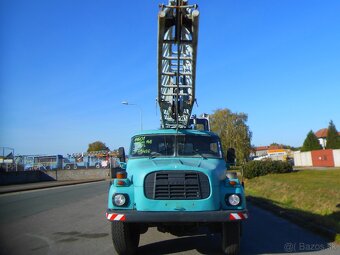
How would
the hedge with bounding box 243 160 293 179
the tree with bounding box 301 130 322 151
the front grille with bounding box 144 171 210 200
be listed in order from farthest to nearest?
the tree with bounding box 301 130 322 151 → the hedge with bounding box 243 160 293 179 → the front grille with bounding box 144 171 210 200

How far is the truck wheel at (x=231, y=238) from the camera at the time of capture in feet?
25.4

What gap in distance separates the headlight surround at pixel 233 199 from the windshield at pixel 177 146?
1.43 meters

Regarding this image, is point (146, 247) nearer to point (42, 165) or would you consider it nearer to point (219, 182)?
point (219, 182)

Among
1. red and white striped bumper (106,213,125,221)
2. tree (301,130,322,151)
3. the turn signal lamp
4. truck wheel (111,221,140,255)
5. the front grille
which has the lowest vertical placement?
truck wheel (111,221,140,255)

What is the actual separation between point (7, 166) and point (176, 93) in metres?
40.5

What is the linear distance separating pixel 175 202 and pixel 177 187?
261mm

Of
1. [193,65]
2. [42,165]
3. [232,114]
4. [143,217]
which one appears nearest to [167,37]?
[193,65]

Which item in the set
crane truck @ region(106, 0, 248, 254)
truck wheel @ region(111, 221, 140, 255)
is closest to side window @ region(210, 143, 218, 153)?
crane truck @ region(106, 0, 248, 254)

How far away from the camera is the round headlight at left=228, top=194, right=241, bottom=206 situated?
25.3 ft

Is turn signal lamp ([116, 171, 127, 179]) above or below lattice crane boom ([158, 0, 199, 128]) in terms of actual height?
below

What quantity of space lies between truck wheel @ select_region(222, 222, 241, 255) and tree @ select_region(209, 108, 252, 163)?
200ft

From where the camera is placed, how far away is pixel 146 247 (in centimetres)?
888

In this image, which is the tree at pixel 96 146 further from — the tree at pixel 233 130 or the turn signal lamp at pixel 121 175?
the turn signal lamp at pixel 121 175

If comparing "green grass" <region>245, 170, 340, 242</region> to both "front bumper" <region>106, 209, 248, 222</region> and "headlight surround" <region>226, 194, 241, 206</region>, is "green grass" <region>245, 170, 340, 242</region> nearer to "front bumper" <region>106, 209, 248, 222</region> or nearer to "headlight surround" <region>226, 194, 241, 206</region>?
"headlight surround" <region>226, 194, 241, 206</region>
